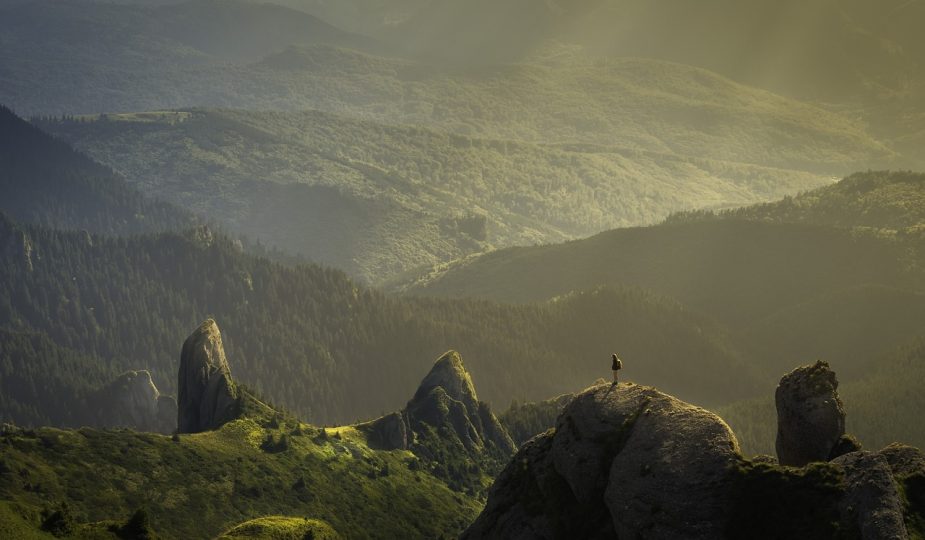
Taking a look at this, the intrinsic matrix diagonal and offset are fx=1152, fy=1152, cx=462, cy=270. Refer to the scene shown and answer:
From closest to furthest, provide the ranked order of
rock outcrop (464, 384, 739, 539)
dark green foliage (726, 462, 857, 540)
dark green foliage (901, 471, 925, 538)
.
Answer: dark green foliage (901, 471, 925, 538)
dark green foliage (726, 462, 857, 540)
rock outcrop (464, 384, 739, 539)

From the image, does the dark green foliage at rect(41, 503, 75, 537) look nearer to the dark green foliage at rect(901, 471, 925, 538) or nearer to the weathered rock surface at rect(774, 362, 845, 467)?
the weathered rock surface at rect(774, 362, 845, 467)

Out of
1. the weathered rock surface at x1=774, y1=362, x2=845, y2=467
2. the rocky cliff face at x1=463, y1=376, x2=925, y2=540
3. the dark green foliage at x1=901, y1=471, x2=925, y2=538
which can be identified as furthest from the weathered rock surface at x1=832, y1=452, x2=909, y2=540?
the weathered rock surface at x1=774, y1=362, x2=845, y2=467

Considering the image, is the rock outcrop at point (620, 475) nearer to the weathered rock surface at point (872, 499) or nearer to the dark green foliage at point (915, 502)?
the weathered rock surface at point (872, 499)

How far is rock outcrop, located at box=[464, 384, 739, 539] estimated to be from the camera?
92.6m

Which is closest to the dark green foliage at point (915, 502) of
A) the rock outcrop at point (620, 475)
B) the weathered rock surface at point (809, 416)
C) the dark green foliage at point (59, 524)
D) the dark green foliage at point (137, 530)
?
the rock outcrop at point (620, 475)

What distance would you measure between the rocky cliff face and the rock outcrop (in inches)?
3.8

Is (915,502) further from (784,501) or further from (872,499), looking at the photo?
(784,501)

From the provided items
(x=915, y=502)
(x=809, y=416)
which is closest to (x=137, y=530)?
(x=809, y=416)

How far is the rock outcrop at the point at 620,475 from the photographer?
304 ft

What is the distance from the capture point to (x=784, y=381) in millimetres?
107875

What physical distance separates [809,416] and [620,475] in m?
19.4

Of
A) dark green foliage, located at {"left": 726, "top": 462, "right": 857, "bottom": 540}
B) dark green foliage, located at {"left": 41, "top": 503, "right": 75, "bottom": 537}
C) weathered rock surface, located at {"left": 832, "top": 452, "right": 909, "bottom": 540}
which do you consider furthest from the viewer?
dark green foliage, located at {"left": 41, "top": 503, "right": 75, "bottom": 537}

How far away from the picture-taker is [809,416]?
10469 cm

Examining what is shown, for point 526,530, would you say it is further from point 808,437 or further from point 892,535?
point 892,535
